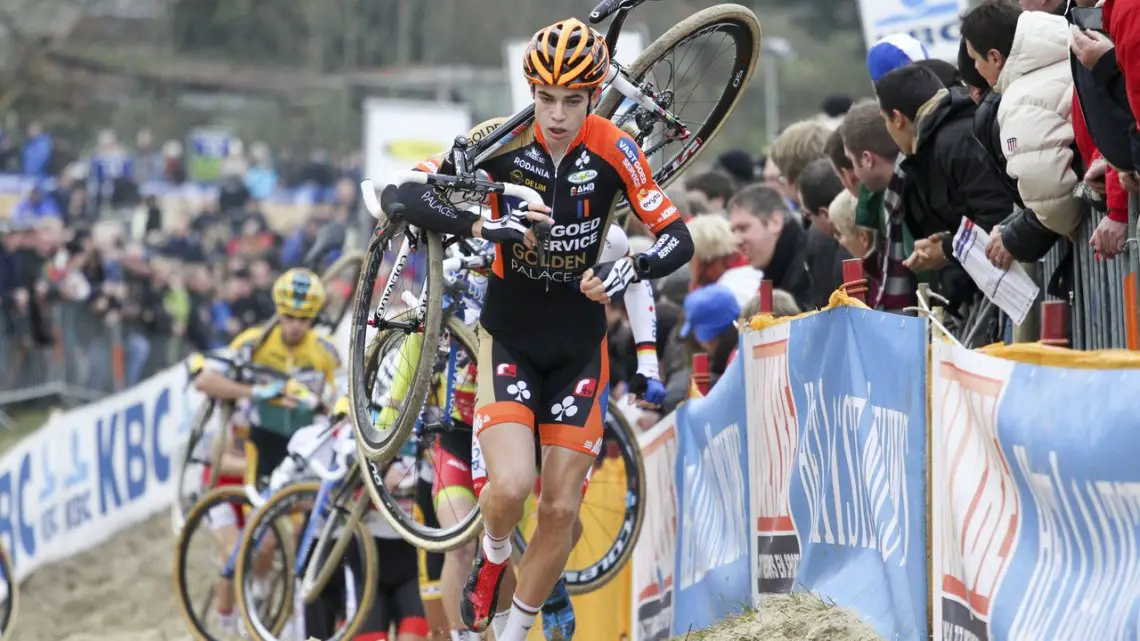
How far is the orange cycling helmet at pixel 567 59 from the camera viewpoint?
6625 millimetres

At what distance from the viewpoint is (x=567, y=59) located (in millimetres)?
6617

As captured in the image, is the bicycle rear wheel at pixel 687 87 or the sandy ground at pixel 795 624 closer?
the sandy ground at pixel 795 624

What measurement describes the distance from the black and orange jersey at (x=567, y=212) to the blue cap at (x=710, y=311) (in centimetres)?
193

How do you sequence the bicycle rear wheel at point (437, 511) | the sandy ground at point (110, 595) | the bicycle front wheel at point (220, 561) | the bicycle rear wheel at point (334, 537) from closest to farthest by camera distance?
1. the bicycle rear wheel at point (437, 511)
2. the bicycle rear wheel at point (334, 537)
3. the bicycle front wheel at point (220, 561)
4. the sandy ground at point (110, 595)

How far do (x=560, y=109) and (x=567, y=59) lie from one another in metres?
0.20

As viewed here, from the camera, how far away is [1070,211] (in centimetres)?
595

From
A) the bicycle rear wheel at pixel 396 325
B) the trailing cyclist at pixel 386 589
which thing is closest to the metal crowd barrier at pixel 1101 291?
the bicycle rear wheel at pixel 396 325

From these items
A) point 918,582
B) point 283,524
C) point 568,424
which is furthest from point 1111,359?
point 283,524

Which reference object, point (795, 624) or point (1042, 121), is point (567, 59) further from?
point (795, 624)

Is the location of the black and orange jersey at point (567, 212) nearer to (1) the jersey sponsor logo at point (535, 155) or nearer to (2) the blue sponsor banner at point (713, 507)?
(1) the jersey sponsor logo at point (535, 155)

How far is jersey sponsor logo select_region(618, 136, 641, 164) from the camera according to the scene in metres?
6.92

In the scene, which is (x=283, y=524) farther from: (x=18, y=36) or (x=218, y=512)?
(x=18, y=36)

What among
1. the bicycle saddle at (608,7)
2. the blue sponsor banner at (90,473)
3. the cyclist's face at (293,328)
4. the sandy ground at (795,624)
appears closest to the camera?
the sandy ground at (795,624)

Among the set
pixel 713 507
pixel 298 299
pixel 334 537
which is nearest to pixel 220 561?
pixel 298 299
